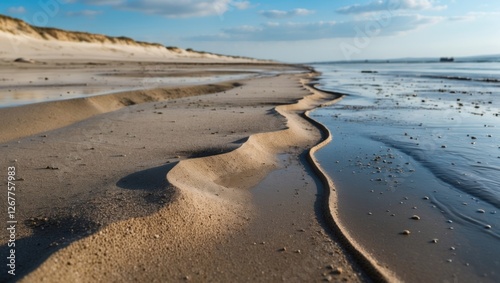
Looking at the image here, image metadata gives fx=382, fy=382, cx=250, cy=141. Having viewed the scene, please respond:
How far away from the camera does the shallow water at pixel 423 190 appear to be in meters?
2.90

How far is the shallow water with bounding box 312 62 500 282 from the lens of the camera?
2.90 m

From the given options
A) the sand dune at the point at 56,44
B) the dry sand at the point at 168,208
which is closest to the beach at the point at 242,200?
the dry sand at the point at 168,208

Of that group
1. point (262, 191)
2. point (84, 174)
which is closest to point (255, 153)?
point (262, 191)

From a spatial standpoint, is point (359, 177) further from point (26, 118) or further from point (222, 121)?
point (26, 118)

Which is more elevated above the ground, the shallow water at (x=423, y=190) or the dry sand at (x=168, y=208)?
the dry sand at (x=168, y=208)

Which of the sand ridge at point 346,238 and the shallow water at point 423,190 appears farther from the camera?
the shallow water at point 423,190

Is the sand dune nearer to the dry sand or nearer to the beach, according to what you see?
the beach

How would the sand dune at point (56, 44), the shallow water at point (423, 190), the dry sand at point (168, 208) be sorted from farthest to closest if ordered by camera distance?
the sand dune at point (56, 44) < the shallow water at point (423, 190) < the dry sand at point (168, 208)

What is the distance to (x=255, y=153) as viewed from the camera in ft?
18.1

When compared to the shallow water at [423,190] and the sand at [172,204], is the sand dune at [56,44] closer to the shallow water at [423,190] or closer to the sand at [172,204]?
the sand at [172,204]

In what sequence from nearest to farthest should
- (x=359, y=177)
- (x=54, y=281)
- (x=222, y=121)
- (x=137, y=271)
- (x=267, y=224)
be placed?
(x=54, y=281)
(x=137, y=271)
(x=267, y=224)
(x=359, y=177)
(x=222, y=121)

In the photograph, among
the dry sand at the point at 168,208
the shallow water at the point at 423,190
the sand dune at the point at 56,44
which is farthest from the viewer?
the sand dune at the point at 56,44

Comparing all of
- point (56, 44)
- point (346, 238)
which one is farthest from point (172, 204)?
point (56, 44)

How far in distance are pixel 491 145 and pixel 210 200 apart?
5218mm
